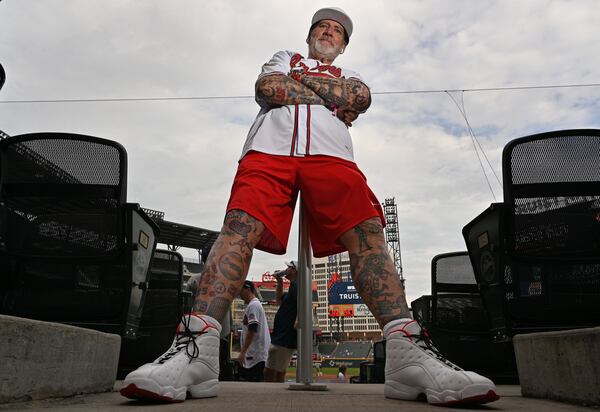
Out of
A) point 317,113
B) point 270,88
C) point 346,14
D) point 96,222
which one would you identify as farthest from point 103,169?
point 346,14

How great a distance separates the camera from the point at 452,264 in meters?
3.55

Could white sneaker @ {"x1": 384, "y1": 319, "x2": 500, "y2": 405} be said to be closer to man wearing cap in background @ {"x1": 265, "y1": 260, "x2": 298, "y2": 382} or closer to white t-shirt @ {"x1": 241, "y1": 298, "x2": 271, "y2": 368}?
man wearing cap in background @ {"x1": 265, "y1": 260, "x2": 298, "y2": 382}

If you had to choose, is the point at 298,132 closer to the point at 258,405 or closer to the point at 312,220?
the point at 312,220

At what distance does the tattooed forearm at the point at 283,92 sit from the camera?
1.80 meters

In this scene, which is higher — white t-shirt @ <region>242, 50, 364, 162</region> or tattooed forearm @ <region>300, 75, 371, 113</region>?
tattooed forearm @ <region>300, 75, 371, 113</region>

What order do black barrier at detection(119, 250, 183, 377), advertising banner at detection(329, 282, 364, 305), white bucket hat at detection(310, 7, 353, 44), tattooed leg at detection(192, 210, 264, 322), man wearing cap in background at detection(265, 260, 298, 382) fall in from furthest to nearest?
advertising banner at detection(329, 282, 364, 305) → man wearing cap in background at detection(265, 260, 298, 382) → black barrier at detection(119, 250, 183, 377) → white bucket hat at detection(310, 7, 353, 44) → tattooed leg at detection(192, 210, 264, 322)

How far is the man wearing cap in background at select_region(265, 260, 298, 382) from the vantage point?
417 centimetres

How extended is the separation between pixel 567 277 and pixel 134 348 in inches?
99.2

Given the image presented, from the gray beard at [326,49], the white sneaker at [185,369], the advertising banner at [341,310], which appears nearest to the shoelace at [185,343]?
the white sneaker at [185,369]

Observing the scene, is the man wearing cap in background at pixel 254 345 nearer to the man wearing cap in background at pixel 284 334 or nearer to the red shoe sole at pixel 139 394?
the man wearing cap in background at pixel 284 334

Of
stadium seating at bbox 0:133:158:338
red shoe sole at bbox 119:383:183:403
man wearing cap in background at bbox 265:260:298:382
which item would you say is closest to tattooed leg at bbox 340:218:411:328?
red shoe sole at bbox 119:383:183:403

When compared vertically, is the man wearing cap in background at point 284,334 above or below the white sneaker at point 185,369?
above

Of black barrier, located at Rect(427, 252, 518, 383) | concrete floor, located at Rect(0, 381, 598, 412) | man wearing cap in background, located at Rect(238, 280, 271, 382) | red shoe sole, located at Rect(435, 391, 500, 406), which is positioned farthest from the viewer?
man wearing cap in background, located at Rect(238, 280, 271, 382)

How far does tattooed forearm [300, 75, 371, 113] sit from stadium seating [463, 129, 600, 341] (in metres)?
0.70
